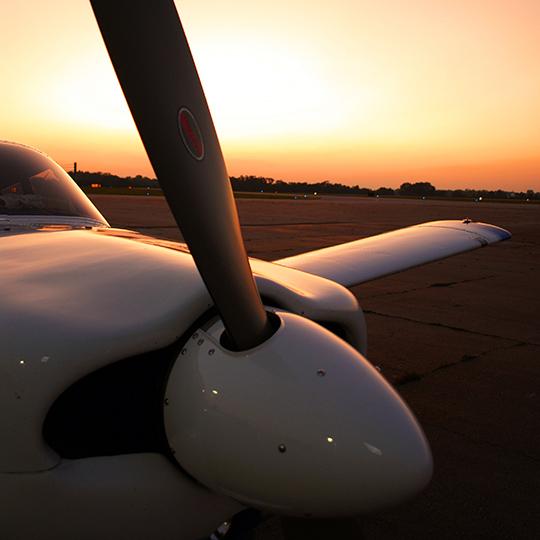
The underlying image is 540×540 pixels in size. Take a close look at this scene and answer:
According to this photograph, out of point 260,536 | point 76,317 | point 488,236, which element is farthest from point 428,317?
point 76,317

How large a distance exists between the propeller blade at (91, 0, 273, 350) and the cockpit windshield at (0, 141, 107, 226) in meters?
2.08

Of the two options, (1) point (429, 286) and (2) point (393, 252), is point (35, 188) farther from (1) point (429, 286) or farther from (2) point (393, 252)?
(1) point (429, 286)

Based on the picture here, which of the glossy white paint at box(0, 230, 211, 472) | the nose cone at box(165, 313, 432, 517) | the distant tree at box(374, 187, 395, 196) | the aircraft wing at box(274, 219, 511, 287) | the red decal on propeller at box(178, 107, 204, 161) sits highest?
the distant tree at box(374, 187, 395, 196)

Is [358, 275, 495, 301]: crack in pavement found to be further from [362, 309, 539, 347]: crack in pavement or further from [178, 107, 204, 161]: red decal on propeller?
[178, 107, 204, 161]: red decal on propeller

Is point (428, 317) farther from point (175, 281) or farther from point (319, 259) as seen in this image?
point (175, 281)

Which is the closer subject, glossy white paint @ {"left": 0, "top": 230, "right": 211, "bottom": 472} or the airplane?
the airplane

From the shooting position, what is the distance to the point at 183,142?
41.3 inches

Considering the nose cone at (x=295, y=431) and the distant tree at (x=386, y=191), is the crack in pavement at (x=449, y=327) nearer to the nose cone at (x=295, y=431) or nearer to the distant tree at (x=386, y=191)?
the nose cone at (x=295, y=431)

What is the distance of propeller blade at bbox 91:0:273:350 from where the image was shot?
0.91 meters

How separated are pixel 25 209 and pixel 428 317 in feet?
14.1

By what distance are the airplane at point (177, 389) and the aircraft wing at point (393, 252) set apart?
186 centimetres

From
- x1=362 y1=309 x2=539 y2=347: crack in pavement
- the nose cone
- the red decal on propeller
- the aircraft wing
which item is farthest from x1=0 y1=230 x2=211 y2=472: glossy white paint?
x1=362 y1=309 x2=539 y2=347: crack in pavement

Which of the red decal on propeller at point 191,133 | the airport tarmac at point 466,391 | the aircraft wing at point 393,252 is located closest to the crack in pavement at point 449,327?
the airport tarmac at point 466,391

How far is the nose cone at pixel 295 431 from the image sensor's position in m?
1.07
